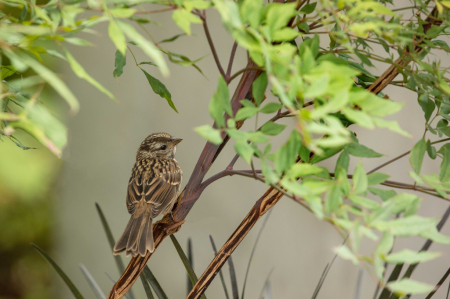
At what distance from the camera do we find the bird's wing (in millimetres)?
989

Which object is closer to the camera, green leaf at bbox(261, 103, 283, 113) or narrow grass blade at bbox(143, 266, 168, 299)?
green leaf at bbox(261, 103, 283, 113)

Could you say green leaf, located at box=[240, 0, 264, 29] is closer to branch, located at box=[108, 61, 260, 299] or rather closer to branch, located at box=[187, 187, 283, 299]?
branch, located at box=[108, 61, 260, 299]

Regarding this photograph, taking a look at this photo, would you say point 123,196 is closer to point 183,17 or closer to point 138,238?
point 138,238

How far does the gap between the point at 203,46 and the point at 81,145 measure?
3.46ft

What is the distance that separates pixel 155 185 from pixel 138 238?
32 centimetres

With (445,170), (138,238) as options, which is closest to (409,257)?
(445,170)

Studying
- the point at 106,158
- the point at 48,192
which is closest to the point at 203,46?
the point at 106,158

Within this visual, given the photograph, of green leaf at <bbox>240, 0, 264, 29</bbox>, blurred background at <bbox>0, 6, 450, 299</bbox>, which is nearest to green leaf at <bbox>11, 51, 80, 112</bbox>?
green leaf at <bbox>240, 0, 264, 29</bbox>

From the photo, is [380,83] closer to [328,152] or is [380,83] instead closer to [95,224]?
[328,152]

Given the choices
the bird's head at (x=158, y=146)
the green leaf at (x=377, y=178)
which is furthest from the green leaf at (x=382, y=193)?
the bird's head at (x=158, y=146)

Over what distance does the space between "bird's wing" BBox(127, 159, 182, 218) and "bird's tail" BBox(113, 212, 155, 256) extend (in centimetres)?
5

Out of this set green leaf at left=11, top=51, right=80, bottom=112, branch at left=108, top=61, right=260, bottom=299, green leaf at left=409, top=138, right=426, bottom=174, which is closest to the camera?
green leaf at left=11, top=51, right=80, bottom=112

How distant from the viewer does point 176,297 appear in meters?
2.10

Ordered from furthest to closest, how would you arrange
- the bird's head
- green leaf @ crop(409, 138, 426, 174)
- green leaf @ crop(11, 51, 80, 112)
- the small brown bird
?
1. the bird's head
2. the small brown bird
3. green leaf @ crop(409, 138, 426, 174)
4. green leaf @ crop(11, 51, 80, 112)
